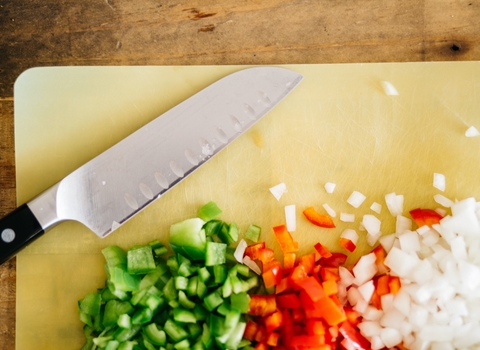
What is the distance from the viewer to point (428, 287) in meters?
1.62

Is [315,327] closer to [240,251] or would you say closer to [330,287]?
[330,287]

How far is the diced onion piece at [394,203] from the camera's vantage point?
1778mm

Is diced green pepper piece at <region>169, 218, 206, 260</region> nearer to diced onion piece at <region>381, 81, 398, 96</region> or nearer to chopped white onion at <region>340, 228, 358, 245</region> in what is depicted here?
chopped white onion at <region>340, 228, 358, 245</region>

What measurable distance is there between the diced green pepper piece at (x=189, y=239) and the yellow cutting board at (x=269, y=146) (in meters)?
0.10

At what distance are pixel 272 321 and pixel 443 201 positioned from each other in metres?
0.79

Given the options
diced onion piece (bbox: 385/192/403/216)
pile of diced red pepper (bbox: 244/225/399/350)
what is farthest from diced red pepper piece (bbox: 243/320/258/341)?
diced onion piece (bbox: 385/192/403/216)

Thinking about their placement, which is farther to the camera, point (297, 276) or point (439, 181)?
point (439, 181)

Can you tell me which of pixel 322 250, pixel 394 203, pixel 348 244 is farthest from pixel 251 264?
pixel 394 203

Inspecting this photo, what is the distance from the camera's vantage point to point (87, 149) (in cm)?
181

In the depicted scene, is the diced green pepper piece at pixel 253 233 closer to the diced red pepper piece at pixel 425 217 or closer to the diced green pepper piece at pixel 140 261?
the diced green pepper piece at pixel 140 261

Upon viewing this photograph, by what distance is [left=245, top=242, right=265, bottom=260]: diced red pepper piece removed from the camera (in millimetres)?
1719

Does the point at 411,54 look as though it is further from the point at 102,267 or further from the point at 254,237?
the point at 102,267

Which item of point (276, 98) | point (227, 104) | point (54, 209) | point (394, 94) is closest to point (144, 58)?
point (227, 104)

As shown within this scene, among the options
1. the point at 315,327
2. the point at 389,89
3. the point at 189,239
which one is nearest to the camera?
the point at 315,327
